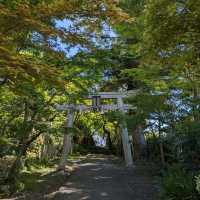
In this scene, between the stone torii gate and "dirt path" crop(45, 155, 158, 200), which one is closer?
"dirt path" crop(45, 155, 158, 200)

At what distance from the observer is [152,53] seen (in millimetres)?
6434

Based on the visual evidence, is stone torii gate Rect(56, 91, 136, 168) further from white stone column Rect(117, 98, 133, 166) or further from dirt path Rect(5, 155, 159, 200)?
dirt path Rect(5, 155, 159, 200)

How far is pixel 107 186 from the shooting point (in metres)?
10.5

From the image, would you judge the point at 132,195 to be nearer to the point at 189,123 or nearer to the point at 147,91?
the point at 189,123

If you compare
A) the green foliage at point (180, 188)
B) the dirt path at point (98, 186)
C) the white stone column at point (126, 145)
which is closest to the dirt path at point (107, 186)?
the dirt path at point (98, 186)

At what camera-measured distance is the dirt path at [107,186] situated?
897 centimetres

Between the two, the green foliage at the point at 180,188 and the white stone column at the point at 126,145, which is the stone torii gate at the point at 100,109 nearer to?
the white stone column at the point at 126,145

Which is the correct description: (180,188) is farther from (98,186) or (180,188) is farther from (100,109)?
(100,109)

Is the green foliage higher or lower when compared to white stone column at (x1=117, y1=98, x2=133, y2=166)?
lower

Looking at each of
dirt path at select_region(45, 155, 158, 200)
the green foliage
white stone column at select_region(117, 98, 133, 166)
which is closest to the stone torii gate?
white stone column at select_region(117, 98, 133, 166)

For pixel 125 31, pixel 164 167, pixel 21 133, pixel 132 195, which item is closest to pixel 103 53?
pixel 125 31

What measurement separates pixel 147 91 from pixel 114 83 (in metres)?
5.96

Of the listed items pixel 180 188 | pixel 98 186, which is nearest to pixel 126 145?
pixel 98 186

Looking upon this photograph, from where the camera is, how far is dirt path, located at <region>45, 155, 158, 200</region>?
897 cm
